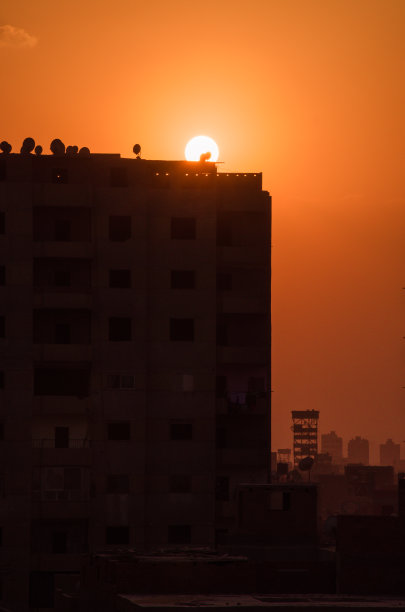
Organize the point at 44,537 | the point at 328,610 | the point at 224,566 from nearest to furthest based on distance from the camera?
the point at 328,610, the point at 224,566, the point at 44,537

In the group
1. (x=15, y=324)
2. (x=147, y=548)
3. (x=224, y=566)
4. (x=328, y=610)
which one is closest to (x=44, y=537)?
(x=147, y=548)

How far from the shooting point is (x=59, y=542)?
110 m

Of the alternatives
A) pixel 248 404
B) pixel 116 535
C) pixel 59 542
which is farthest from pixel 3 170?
pixel 116 535

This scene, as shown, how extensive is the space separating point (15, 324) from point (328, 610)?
49.5 meters

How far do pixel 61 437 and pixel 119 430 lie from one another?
13.8 ft

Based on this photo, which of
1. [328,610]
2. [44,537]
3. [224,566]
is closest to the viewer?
[328,610]

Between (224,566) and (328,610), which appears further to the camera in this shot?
(224,566)

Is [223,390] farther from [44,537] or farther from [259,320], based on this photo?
[44,537]

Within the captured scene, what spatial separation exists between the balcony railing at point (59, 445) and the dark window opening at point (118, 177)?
58.3 feet

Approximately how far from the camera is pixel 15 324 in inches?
4417

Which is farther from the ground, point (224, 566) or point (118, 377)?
point (118, 377)

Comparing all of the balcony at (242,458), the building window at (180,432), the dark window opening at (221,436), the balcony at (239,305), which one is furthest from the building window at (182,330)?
the balcony at (242,458)

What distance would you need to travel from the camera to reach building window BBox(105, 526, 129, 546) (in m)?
110

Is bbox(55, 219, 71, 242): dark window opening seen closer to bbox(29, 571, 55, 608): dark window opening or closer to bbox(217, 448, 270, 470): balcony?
bbox(217, 448, 270, 470): balcony
